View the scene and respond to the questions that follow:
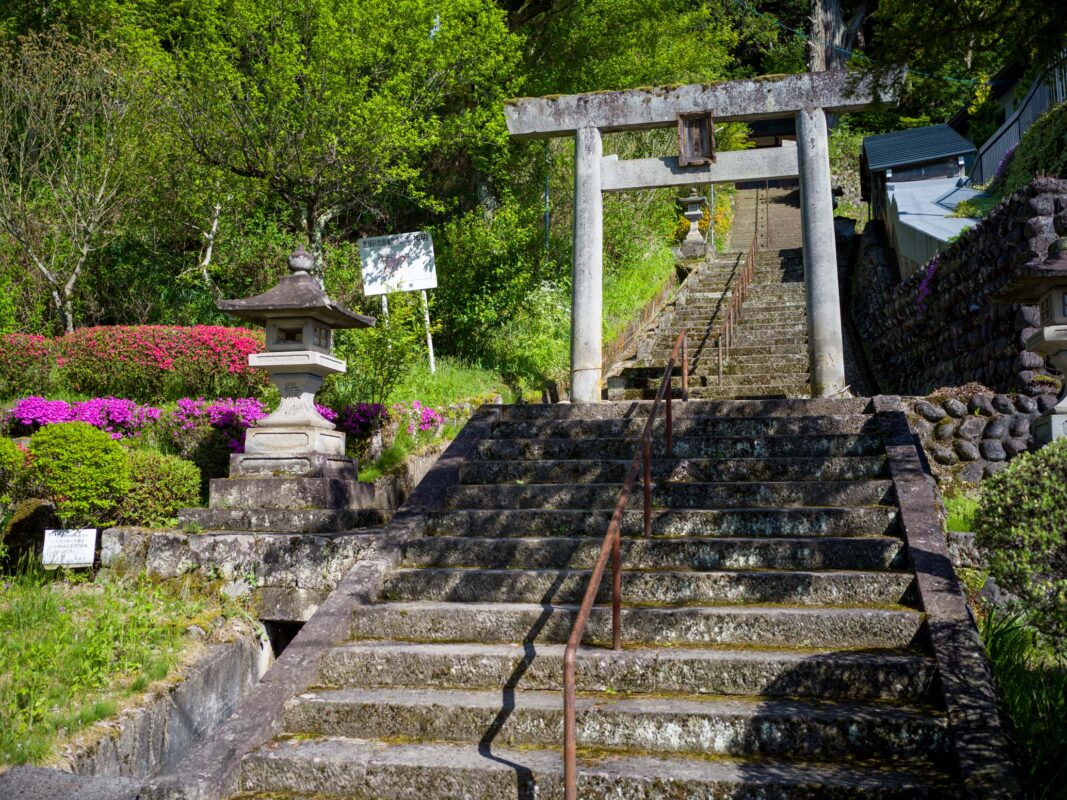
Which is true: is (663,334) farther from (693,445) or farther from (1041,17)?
(1041,17)

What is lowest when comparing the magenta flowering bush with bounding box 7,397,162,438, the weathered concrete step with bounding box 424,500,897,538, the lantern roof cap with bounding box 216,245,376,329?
the weathered concrete step with bounding box 424,500,897,538

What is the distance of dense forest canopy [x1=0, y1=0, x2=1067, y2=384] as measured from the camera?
12711 millimetres

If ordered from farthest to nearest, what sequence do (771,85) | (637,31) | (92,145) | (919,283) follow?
(637,31), (92,145), (919,283), (771,85)

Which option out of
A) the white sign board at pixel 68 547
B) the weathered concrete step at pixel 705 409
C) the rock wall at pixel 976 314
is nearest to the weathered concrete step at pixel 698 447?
the weathered concrete step at pixel 705 409

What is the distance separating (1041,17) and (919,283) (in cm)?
859

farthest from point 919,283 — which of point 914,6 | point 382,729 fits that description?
point 382,729

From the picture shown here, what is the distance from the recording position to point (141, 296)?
48.9 feet

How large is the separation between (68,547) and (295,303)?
2.64 meters

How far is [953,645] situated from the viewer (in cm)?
429

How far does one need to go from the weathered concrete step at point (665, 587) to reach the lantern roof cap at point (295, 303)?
2.78 m

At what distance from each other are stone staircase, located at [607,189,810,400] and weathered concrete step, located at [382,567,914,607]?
240 inches

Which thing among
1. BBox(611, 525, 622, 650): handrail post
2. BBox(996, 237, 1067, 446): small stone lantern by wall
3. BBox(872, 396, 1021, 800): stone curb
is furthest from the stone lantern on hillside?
BBox(996, 237, 1067, 446): small stone lantern by wall

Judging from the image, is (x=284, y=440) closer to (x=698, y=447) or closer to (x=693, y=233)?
(x=698, y=447)

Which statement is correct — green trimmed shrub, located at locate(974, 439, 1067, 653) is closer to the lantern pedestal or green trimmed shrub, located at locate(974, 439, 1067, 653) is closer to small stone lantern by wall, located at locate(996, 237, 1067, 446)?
small stone lantern by wall, located at locate(996, 237, 1067, 446)
